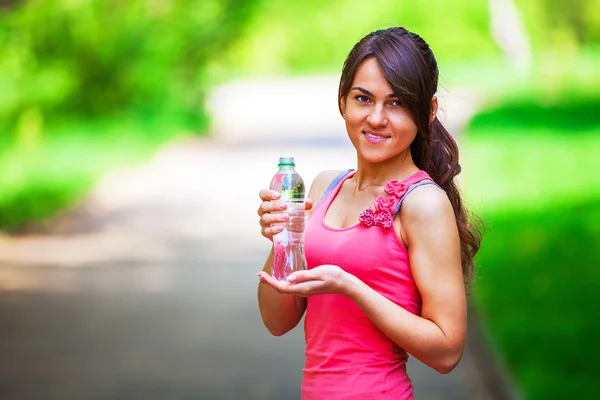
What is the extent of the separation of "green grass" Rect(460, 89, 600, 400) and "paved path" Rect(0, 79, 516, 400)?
0.52 metres

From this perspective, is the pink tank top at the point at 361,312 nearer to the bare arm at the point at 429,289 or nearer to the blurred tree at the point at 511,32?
the bare arm at the point at 429,289

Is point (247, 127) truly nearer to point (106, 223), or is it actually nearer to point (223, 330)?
point (106, 223)

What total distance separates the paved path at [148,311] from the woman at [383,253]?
4.51 metres

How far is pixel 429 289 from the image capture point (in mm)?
2881

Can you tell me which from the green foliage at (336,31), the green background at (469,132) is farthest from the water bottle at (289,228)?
the green foliage at (336,31)

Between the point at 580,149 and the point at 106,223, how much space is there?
9625 mm

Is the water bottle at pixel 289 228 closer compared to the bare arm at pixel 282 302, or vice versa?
the water bottle at pixel 289 228

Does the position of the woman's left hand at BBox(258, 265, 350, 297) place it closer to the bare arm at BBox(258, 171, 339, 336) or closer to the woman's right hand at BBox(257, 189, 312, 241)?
the woman's right hand at BBox(257, 189, 312, 241)

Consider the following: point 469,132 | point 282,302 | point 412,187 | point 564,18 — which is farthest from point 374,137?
point 564,18

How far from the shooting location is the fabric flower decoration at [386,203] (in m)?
2.93

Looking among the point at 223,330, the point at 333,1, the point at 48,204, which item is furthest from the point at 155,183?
the point at 333,1

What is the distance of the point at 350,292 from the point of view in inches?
111

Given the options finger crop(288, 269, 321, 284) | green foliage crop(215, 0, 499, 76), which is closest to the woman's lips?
finger crop(288, 269, 321, 284)

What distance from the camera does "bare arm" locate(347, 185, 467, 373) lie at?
286cm
